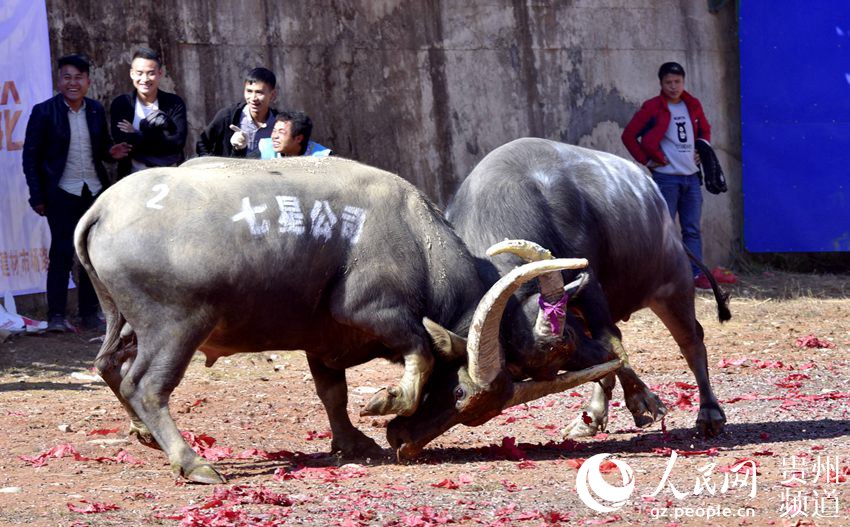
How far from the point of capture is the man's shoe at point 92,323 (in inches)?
370

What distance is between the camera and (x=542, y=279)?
19.4 feet

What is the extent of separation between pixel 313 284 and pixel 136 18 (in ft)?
16.2

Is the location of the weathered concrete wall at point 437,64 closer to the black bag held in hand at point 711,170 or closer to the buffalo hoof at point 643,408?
the black bag held in hand at point 711,170

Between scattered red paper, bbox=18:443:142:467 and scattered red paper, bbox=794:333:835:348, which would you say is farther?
scattered red paper, bbox=794:333:835:348

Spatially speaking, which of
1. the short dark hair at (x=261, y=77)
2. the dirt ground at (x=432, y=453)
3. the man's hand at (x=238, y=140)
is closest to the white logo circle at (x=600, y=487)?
the dirt ground at (x=432, y=453)

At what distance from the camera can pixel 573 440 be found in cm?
662

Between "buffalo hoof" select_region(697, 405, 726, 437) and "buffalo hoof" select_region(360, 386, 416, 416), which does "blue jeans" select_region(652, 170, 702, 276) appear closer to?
"buffalo hoof" select_region(697, 405, 726, 437)

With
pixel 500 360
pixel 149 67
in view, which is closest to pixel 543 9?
pixel 149 67

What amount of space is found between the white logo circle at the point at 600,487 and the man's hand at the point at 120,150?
4.48 m

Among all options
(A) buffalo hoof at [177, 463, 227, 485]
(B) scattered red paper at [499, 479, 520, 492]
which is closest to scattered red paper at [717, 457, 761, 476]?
(B) scattered red paper at [499, 479, 520, 492]

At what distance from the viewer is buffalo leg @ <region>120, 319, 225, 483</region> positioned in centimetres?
551

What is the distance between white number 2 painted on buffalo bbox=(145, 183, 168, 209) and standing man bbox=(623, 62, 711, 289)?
610cm

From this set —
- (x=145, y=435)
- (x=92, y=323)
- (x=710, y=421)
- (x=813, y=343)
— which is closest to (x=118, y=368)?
(x=145, y=435)

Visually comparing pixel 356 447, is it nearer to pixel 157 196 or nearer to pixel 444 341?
pixel 444 341
